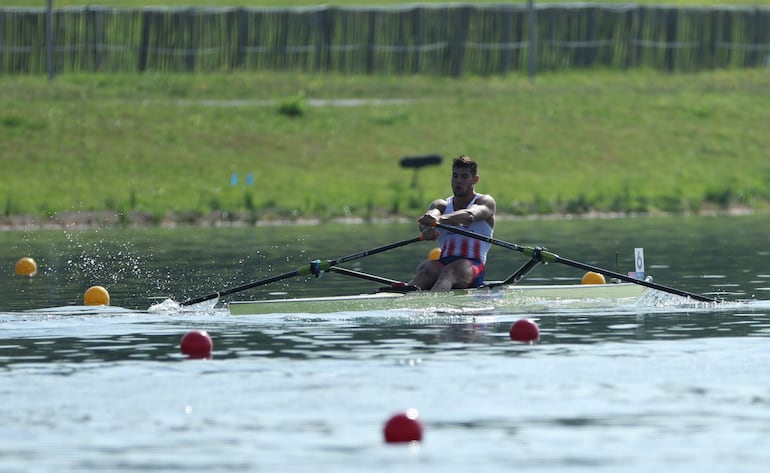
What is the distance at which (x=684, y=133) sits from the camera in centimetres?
4847

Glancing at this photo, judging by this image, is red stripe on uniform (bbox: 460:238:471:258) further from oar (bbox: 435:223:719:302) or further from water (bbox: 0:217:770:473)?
water (bbox: 0:217:770:473)

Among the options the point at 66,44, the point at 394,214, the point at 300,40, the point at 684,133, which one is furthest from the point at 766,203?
the point at 66,44

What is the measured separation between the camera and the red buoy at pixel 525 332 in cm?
1700

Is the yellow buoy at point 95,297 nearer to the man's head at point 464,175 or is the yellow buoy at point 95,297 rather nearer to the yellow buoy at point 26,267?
the man's head at point 464,175

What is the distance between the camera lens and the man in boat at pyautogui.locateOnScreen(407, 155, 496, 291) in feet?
67.3

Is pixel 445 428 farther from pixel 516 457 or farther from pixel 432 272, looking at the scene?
pixel 432 272

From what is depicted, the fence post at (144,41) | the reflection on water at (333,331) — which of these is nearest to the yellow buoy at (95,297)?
the reflection on water at (333,331)

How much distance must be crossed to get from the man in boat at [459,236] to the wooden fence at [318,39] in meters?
31.9

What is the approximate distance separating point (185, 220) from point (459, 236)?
1882cm

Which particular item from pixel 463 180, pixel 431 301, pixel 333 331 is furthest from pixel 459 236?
pixel 333 331

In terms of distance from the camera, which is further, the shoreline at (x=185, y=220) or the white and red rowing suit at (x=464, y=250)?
the shoreline at (x=185, y=220)

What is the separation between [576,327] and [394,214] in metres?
21.8

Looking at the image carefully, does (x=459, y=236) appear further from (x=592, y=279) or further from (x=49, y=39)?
(x=49, y=39)

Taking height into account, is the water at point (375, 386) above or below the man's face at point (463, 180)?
below
